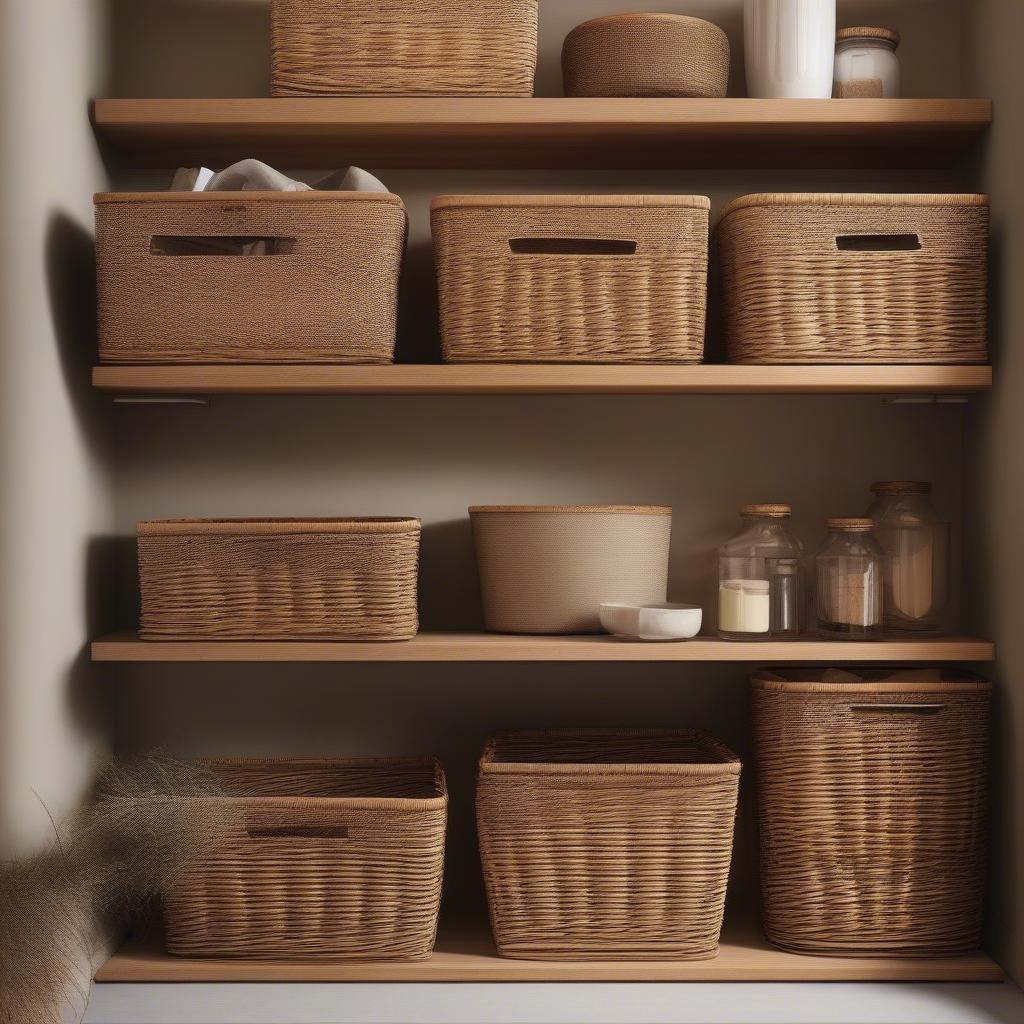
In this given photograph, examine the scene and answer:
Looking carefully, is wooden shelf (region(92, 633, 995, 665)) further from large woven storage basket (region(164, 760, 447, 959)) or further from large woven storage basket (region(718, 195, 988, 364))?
large woven storage basket (region(718, 195, 988, 364))

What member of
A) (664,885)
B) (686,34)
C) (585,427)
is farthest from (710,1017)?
(686,34)

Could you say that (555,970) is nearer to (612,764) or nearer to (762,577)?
(612,764)

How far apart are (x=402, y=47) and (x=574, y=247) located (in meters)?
0.38

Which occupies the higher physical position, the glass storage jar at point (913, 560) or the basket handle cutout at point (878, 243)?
the basket handle cutout at point (878, 243)

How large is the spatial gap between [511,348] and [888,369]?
0.54 metres

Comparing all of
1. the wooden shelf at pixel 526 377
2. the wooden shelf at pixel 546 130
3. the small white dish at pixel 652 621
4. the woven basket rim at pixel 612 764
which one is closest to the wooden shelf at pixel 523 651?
the small white dish at pixel 652 621

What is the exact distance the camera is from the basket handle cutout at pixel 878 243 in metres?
1.63

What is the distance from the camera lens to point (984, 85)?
5.59ft

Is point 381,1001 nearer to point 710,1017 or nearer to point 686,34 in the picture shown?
point 710,1017

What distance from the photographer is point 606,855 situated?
1.55 metres

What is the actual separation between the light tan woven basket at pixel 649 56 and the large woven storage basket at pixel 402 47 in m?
0.10

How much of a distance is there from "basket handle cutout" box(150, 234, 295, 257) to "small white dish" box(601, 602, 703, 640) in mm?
694

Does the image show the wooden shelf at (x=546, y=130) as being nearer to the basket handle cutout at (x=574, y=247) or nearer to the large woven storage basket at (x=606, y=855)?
the basket handle cutout at (x=574, y=247)

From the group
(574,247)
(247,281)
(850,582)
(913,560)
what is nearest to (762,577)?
(850,582)
